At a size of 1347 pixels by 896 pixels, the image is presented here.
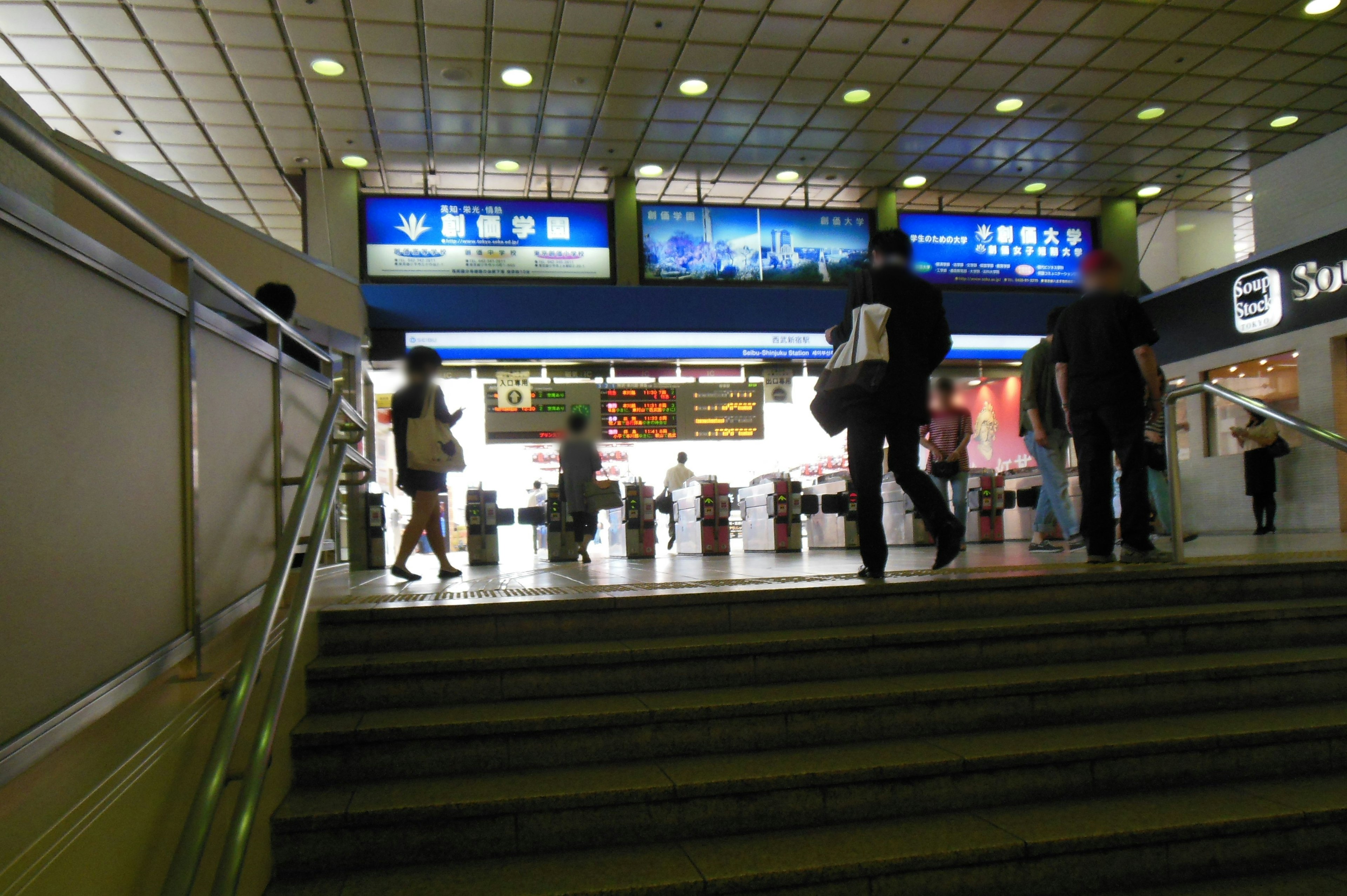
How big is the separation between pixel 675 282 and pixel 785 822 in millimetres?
8559

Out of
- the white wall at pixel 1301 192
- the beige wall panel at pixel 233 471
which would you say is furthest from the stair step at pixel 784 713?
the white wall at pixel 1301 192

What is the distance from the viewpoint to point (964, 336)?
10805 millimetres

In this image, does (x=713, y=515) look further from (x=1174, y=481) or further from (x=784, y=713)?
(x=784, y=713)

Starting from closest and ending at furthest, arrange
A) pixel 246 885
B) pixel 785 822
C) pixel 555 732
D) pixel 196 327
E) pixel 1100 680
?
1. pixel 246 885
2. pixel 196 327
3. pixel 785 822
4. pixel 555 732
5. pixel 1100 680

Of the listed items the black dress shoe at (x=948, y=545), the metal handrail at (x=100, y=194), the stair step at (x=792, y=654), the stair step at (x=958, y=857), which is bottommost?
the stair step at (x=958, y=857)

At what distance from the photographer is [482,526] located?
359 inches

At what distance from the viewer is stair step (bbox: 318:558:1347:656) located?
3344 mm

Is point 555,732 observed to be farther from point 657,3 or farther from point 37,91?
point 37,91

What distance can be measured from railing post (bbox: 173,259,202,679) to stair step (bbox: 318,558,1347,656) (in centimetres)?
108

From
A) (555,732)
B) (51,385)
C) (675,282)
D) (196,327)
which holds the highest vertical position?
(675,282)

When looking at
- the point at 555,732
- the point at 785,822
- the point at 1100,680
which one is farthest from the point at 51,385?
the point at 1100,680

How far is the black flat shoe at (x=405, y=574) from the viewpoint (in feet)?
19.2

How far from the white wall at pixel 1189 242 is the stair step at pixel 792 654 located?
11110 millimetres

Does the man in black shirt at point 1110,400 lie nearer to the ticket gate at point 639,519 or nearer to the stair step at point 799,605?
the stair step at point 799,605
